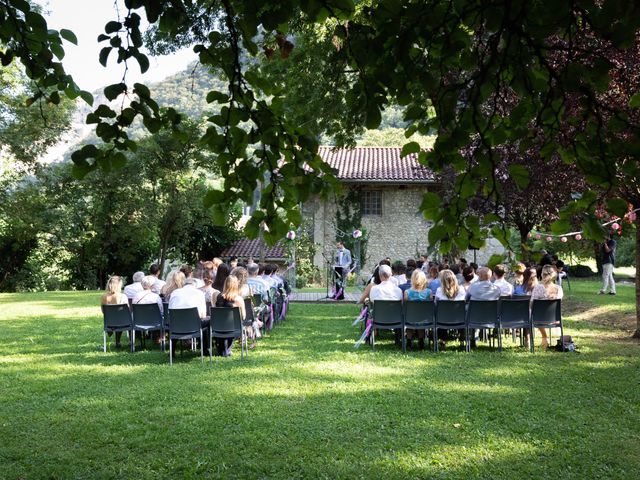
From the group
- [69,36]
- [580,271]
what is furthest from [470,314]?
[580,271]

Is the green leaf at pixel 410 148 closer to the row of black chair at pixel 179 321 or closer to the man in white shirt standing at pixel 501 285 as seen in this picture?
the row of black chair at pixel 179 321

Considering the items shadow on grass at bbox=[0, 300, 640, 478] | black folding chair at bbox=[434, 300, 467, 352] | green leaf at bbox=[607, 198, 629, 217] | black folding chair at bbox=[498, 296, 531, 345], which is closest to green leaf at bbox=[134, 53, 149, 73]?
green leaf at bbox=[607, 198, 629, 217]

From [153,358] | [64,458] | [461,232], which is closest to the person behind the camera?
[461,232]

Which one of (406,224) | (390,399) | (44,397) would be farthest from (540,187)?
(406,224)

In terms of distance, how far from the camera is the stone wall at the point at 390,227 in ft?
106

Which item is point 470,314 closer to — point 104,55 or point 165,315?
point 165,315

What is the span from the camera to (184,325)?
9711 millimetres

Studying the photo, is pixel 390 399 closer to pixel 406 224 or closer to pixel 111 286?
pixel 111 286

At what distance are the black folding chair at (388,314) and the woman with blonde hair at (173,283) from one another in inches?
131

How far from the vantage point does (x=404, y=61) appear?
357cm

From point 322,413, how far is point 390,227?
26058 mm

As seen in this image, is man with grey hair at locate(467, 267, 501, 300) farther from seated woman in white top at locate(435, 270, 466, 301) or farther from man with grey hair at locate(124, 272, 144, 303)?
man with grey hair at locate(124, 272, 144, 303)

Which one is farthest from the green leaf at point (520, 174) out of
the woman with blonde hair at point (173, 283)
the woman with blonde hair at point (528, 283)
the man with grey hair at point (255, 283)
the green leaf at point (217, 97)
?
the man with grey hair at point (255, 283)

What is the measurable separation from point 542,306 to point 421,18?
799 cm
